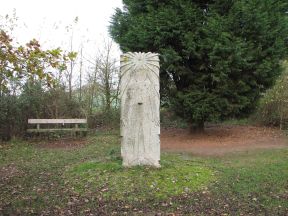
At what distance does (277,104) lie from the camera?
1755cm

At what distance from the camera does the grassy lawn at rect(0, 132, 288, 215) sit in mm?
6352

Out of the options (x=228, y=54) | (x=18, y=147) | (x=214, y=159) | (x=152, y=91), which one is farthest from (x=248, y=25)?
(x=18, y=147)

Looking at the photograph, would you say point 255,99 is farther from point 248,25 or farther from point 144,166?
point 144,166

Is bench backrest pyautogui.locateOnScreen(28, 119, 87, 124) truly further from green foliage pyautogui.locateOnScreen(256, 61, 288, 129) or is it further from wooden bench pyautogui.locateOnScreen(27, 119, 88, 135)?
green foliage pyautogui.locateOnScreen(256, 61, 288, 129)

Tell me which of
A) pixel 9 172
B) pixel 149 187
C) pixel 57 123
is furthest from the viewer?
pixel 57 123

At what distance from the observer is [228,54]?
41.4 feet

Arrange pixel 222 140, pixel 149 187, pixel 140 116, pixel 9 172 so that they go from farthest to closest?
pixel 222 140 < pixel 9 172 < pixel 140 116 < pixel 149 187

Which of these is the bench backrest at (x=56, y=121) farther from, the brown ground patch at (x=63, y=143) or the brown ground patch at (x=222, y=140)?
the brown ground patch at (x=222, y=140)

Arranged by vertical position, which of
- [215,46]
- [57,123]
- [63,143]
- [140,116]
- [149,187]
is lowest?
[149,187]

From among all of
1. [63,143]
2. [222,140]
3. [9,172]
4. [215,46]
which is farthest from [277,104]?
[9,172]

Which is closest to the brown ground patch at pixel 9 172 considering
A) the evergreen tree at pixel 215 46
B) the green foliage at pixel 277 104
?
the evergreen tree at pixel 215 46

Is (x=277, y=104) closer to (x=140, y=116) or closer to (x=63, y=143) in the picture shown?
(x=63, y=143)

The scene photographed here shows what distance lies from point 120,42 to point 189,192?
898 centimetres

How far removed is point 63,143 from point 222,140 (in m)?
6.24
